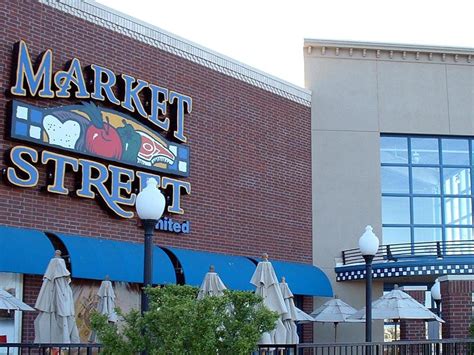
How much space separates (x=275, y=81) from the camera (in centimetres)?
2791

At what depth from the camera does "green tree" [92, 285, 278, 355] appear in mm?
10055

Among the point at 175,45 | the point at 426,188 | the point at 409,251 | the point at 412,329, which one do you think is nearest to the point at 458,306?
the point at 412,329

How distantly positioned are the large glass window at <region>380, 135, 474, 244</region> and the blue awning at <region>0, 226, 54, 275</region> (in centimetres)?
1499

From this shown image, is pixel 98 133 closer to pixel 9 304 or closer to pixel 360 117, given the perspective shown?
pixel 9 304

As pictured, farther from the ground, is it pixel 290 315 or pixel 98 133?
pixel 98 133

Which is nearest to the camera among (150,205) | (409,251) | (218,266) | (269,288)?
(150,205)

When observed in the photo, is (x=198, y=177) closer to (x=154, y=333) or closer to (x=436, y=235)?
(x=436, y=235)

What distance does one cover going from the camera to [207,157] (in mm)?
24438

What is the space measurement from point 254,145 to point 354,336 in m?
7.46

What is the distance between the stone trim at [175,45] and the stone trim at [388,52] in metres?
1.77

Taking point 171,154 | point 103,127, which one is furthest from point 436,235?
point 103,127

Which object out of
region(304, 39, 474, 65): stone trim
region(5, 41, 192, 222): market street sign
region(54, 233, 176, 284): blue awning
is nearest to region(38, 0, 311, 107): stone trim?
region(5, 41, 192, 222): market street sign

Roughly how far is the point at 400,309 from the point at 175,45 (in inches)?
369

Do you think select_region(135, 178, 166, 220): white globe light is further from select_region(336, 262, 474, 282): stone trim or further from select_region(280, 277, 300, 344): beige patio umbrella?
select_region(336, 262, 474, 282): stone trim
